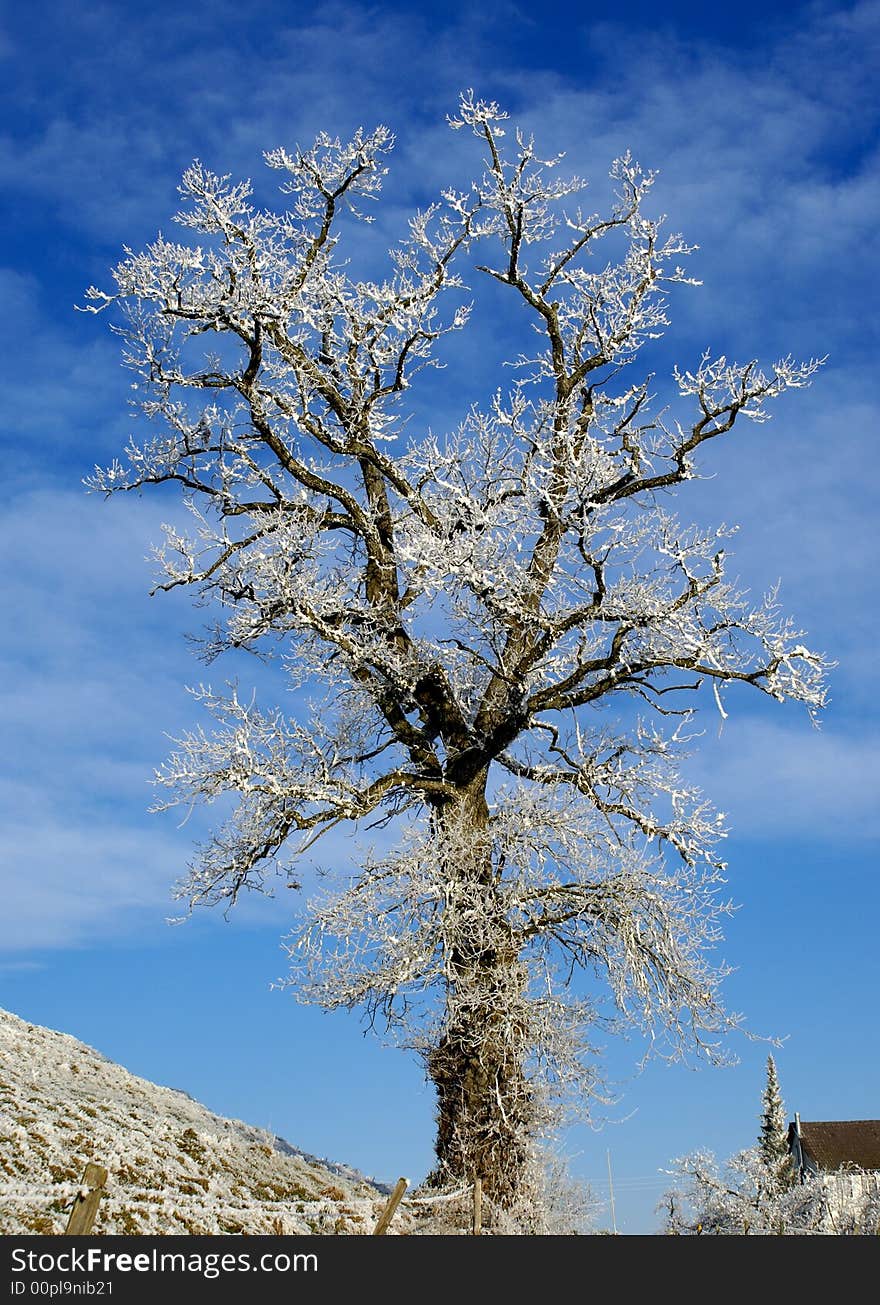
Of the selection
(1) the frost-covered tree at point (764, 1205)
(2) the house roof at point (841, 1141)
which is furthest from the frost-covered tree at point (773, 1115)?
(1) the frost-covered tree at point (764, 1205)

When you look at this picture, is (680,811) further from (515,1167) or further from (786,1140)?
(786,1140)

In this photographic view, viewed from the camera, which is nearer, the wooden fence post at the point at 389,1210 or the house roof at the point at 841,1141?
the wooden fence post at the point at 389,1210

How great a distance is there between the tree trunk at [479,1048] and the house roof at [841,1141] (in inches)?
1483

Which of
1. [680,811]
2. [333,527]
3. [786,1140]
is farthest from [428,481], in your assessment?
[786,1140]

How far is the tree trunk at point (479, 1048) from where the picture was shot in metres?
12.7

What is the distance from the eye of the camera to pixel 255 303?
14.1m

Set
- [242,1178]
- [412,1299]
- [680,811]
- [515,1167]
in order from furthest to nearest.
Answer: [242,1178], [680,811], [515,1167], [412,1299]

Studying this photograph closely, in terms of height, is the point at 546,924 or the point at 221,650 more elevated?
the point at 221,650

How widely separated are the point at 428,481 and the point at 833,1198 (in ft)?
36.2

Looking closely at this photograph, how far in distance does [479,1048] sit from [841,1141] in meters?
41.8

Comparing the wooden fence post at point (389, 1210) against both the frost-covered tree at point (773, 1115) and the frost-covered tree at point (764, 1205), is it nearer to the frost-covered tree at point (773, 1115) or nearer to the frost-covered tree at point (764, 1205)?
the frost-covered tree at point (764, 1205)

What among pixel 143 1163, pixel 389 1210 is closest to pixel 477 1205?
pixel 389 1210

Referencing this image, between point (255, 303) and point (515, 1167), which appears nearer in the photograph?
point (515, 1167)

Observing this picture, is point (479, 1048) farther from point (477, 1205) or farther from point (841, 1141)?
point (841, 1141)
